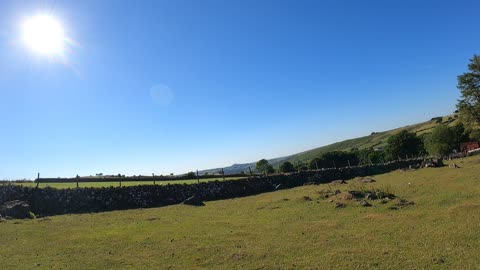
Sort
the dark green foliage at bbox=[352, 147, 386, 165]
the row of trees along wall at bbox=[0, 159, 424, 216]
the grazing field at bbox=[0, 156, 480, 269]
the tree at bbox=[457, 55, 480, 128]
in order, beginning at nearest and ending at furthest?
the grazing field at bbox=[0, 156, 480, 269]
the row of trees along wall at bbox=[0, 159, 424, 216]
the tree at bbox=[457, 55, 480, 128]
the dark green foliage at bbox=[352, 147, 386, 165]

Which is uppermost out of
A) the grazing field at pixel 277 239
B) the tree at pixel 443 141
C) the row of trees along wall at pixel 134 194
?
the tree at pixel 443 141

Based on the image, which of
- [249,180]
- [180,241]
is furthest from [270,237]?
[249,180]

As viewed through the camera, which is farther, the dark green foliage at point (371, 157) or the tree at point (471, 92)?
the dark green foliage at point (371, 157)

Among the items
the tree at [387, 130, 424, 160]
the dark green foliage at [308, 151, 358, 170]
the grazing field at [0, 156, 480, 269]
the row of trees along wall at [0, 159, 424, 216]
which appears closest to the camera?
the grazing field at [0, 156, 480, 269]

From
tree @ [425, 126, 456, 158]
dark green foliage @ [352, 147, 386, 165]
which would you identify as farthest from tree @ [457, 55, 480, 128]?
dark green foliage @ [352, 147, 386, 165]

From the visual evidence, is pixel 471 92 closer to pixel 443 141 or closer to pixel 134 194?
pixel 443 141

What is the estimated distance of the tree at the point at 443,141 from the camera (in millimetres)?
85856

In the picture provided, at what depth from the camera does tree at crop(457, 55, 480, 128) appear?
6994cm

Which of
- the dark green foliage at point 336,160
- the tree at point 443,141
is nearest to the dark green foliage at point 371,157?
the dark green foliage at point 336,160

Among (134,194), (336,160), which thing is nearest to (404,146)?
(336,160)

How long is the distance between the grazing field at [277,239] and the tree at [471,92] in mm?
49027

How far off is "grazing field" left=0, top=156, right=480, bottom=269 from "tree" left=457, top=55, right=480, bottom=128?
161ft

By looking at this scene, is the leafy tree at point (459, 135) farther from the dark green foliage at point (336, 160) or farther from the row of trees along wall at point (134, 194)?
the row of trees along wall at point (134, 194)

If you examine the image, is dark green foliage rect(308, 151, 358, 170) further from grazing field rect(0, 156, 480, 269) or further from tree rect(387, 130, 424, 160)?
grazing field rect(0, 156, 480, 269)
